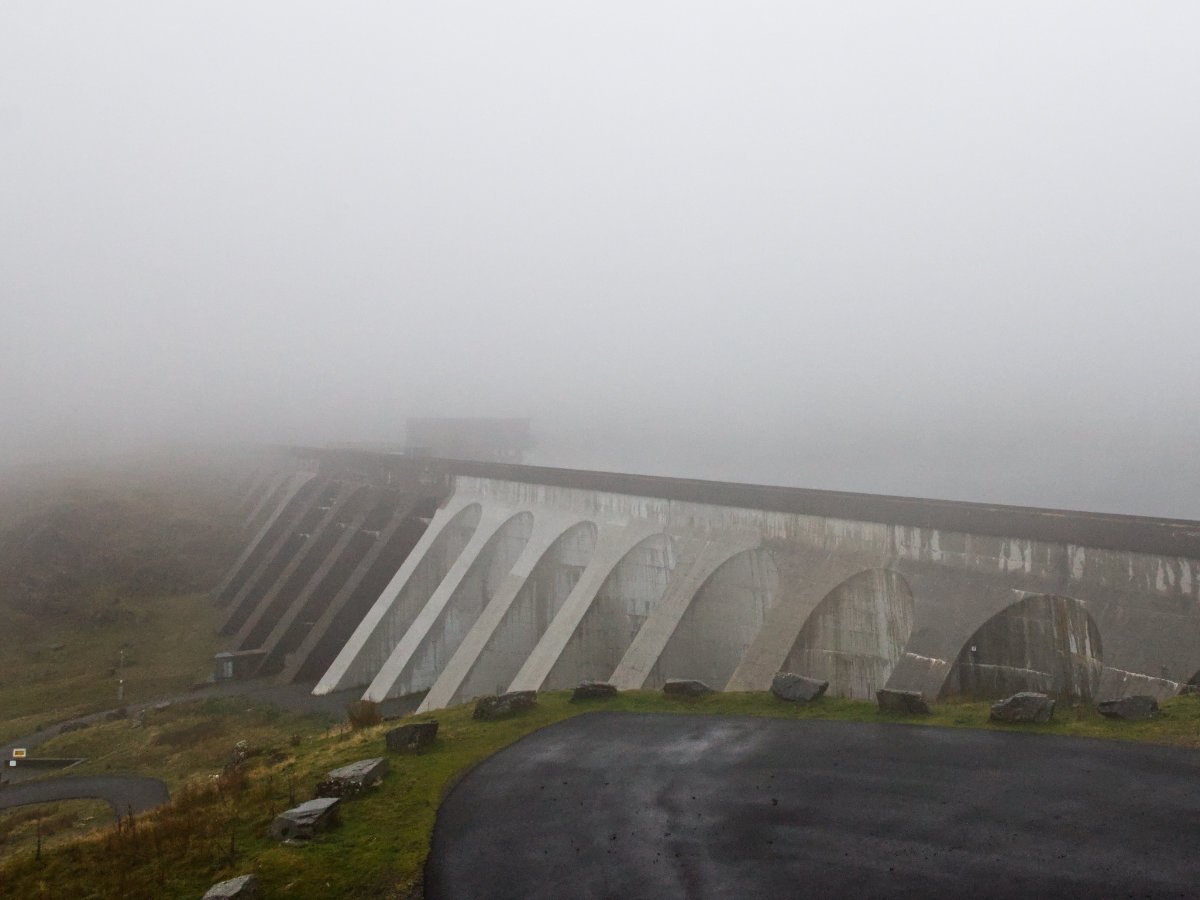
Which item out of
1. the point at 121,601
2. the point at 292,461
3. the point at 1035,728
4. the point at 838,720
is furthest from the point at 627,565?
the point at 292,461

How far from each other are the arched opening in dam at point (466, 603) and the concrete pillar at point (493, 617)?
5.52 ft

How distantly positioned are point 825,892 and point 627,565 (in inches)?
654

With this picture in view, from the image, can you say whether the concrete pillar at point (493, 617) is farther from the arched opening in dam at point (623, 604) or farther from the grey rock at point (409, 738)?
the grey rock at point (409, 738)

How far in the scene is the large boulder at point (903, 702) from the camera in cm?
1324

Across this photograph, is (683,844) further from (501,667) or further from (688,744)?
(501,667)

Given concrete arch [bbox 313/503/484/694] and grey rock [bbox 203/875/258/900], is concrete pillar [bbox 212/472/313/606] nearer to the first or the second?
concrete arch [bbox 313/503/484/694]

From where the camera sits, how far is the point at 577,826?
995 cm

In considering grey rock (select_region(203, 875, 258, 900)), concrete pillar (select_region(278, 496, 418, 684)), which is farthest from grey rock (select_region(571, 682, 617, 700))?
concrete pillar (select_region(278, 496, 418, 684))

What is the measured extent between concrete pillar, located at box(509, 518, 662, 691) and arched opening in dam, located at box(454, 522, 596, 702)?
3.94 feet

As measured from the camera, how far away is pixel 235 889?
850 centimetres

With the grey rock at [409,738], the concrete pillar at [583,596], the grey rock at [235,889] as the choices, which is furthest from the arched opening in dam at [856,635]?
the grey rock at [235,889]

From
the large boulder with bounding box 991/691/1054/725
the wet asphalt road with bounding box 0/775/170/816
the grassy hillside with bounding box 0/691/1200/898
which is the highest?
the large boulder with bounding box 991/691/1054/725

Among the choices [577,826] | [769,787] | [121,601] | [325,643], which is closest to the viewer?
[577,826]

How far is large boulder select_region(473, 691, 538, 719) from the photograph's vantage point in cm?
1498
